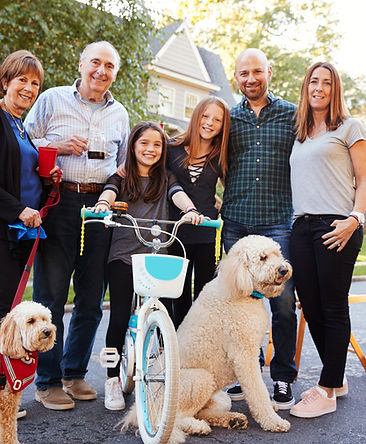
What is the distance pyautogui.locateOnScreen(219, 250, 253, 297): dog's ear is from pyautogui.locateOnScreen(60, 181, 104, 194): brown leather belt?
114 centimetres

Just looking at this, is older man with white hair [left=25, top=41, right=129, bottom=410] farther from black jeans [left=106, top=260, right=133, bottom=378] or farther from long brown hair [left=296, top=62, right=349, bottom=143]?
long brown hair [left=296, top=62, right=349, bottom=143]

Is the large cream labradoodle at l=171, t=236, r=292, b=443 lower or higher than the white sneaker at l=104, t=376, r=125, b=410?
higher

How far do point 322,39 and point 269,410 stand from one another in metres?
30.4

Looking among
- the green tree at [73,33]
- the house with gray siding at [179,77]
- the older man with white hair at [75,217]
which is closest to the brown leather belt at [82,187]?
the older man with white hair at [75,217]

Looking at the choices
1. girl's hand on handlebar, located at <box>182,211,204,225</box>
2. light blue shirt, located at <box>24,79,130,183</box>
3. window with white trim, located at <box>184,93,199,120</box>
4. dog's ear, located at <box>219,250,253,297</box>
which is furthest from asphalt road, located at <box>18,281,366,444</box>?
window with white trim, located at <box>184,93,199,120</box>

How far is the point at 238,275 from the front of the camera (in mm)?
3162

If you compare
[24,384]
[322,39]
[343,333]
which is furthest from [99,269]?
[322,39]

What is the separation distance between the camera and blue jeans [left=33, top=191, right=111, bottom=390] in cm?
356

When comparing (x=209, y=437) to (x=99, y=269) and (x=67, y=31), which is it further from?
(x=67, y=31)

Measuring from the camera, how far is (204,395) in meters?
3.11

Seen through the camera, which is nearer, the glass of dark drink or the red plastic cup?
the red plastic cup

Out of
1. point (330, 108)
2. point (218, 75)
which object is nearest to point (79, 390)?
point (330, 108)

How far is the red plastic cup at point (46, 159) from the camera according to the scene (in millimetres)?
3150

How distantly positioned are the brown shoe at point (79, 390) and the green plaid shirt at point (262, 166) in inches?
66.0
